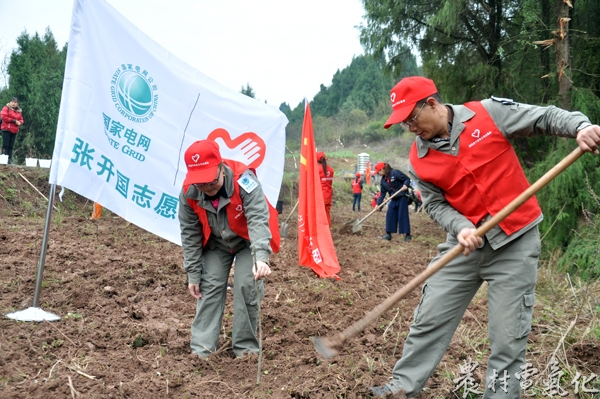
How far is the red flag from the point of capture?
26.4 feet

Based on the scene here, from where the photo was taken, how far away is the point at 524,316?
2992 millimetres

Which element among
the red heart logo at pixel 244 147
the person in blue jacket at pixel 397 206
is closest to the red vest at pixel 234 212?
the red heart logo at pixel 244 147

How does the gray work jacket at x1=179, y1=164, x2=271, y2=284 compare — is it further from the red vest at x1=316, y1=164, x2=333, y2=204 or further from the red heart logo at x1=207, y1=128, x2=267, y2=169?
the red vest at x1=316, y1=164, x2=333, y2=204

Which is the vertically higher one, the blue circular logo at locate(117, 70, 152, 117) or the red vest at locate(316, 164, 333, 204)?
the blue circular logo at locate(117, 70, 152, 117)

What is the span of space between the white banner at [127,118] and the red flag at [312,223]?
2.24m

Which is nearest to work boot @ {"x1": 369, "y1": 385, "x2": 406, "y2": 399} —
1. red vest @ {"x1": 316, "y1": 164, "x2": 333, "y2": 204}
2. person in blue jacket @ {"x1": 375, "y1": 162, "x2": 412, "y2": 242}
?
person in blue jacket @ {"x1": 375, "y1": 162, "x2": 412, "y2": 242}

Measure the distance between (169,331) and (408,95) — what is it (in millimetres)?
3015

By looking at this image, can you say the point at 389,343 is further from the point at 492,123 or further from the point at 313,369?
the point at 492,123

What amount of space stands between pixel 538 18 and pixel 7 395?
7.70 metres

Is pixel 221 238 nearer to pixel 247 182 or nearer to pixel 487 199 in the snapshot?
pixel 247 182

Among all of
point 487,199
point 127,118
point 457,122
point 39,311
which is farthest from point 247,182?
point 39,311

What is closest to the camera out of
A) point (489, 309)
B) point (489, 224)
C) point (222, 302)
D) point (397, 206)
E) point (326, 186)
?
point (489, 224)

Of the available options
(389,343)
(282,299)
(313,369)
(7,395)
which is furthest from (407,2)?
(7,395)

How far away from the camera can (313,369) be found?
3.96 meters
